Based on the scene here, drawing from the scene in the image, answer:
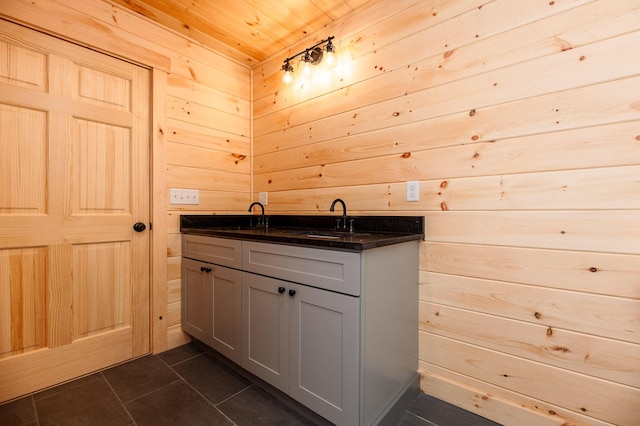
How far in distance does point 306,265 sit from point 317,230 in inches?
28.5

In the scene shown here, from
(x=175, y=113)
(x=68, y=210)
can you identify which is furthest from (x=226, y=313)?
(x=175, y=113)

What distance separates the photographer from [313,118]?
2191 mm

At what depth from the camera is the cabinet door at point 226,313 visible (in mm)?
1735

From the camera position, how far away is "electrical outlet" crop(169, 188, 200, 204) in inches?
85.0

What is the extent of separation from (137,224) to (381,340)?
1726 millimetres

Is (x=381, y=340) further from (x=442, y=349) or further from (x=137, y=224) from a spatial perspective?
(x=137, y=224)

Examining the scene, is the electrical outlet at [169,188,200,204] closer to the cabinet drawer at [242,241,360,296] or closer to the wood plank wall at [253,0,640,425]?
the cabinet drawer at [242,241,360,296]

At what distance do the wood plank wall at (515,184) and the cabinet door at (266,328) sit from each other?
770 mm

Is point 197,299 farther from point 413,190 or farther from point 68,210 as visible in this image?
point 413,190

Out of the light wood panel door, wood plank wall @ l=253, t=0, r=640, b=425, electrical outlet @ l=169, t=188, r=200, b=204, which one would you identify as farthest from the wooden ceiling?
electrical outlet @ l=169, t=188, r=200, b=204

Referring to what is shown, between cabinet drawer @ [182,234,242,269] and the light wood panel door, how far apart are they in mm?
277

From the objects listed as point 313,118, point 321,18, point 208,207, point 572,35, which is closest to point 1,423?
point 208,207

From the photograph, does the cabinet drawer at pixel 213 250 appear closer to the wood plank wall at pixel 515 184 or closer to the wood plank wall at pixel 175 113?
the wood plank wall at pixel 175 113

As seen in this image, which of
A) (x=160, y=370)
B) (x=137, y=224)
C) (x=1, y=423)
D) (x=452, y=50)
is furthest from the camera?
(x=137, y=224)
